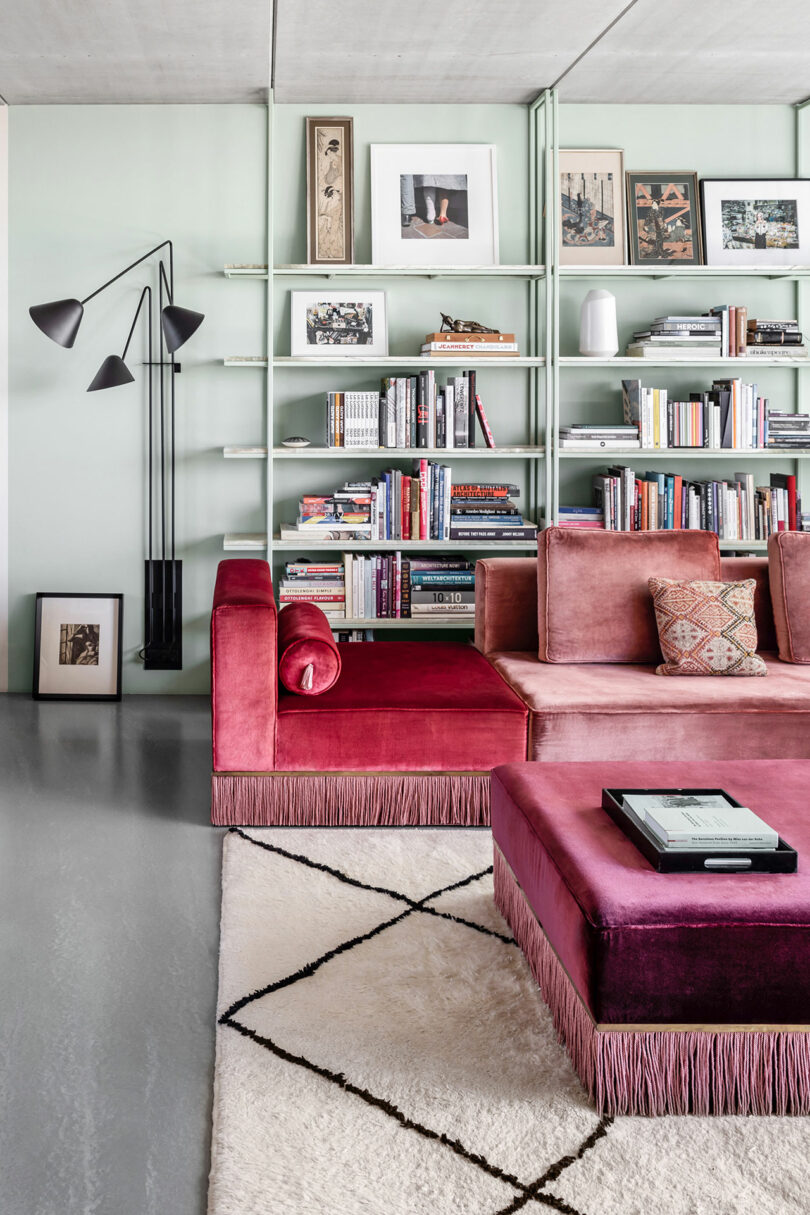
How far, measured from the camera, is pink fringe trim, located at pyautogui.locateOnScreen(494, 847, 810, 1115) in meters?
1.81

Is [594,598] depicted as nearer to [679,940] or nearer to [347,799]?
[347,799]

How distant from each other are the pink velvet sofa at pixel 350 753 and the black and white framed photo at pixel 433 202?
2.10 meters

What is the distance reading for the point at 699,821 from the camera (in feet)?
6.60

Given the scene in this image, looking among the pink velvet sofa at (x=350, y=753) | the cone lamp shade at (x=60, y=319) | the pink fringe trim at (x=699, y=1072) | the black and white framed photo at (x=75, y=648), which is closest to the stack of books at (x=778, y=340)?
the pink velvet sofa at (x=350, y=753)

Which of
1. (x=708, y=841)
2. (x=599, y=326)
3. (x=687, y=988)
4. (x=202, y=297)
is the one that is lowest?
(x=687, y=988)

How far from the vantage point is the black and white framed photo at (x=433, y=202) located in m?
4.67

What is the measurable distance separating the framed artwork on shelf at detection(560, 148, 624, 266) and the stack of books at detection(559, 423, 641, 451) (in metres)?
0.73

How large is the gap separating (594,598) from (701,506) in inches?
45.8

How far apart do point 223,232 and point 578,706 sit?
2692 mm

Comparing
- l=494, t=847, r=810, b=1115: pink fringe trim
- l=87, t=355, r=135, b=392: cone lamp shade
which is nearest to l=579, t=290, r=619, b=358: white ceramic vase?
l=87, t=355, r=135, b=392: cone lamp shade

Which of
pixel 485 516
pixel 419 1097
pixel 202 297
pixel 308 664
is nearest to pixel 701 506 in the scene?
pixel 485 516

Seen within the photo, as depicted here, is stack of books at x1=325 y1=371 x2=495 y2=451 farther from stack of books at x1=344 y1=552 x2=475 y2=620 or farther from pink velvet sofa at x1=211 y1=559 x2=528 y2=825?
pink velvet sofa at x1=211 y1=559 x2=528 y2=825

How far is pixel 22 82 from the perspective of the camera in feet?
14.2

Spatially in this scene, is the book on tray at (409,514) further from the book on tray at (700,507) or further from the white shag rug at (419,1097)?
the white shag rug at (419,1097)
